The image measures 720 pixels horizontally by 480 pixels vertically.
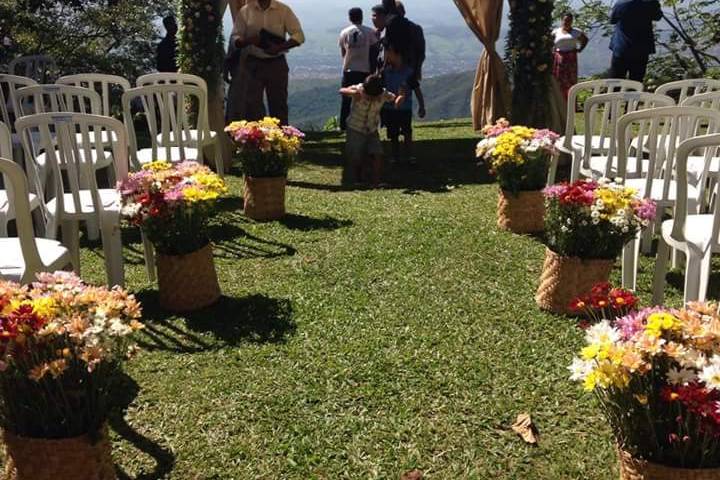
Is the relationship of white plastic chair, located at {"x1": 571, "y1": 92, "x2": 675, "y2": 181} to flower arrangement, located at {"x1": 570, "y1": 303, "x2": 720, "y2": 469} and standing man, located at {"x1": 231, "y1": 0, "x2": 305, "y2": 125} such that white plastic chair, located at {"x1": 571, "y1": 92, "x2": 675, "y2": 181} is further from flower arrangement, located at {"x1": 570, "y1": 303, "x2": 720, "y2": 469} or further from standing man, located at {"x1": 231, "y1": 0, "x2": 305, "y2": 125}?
standing man, located at {"x1": 231, "y1": 0, "x2": 305, "y2": 125}

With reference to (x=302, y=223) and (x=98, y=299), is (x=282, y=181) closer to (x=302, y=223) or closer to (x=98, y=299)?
(x=302, y=223)

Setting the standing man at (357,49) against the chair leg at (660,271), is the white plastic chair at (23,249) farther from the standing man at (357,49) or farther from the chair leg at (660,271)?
the standing man at (357,49)

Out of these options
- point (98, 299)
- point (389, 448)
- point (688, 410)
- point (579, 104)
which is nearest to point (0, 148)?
point (98, 299)

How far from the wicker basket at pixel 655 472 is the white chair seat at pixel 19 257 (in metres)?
2.21

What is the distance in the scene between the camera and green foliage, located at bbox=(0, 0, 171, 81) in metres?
11.8

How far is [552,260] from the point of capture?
383 centimetres

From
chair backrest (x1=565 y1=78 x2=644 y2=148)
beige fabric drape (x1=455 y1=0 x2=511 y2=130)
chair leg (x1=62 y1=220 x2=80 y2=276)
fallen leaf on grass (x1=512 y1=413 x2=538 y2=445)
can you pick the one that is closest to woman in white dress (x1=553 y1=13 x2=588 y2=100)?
beige fabric drape (x1=455 y1=0 x2=511 y2=130)

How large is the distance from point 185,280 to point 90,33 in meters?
10.7

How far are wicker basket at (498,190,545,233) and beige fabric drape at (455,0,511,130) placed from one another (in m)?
3.14

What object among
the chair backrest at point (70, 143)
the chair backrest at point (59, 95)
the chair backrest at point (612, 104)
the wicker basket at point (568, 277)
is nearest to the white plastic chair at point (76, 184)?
the chair backrest at point (70, 143)

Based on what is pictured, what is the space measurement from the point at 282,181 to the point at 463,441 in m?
3.34

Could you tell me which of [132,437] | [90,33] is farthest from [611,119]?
[90,33]

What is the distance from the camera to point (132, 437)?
275 centimetres

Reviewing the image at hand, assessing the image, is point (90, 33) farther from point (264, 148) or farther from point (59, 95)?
point (264, 148)
